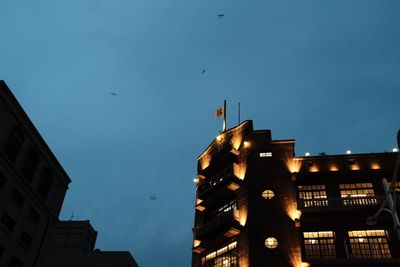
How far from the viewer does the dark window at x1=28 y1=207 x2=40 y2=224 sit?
46.4 m

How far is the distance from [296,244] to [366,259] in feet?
21.0

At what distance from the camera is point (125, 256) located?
74938mm

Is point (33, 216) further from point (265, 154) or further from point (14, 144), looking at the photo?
point (265, 154)

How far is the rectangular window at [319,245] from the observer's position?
36750mm

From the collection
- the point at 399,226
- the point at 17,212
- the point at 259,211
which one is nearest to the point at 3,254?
the point at 17,212

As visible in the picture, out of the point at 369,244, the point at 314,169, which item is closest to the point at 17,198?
the point at 314,169

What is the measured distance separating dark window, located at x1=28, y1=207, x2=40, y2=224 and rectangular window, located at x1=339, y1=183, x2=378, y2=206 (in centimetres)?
3704

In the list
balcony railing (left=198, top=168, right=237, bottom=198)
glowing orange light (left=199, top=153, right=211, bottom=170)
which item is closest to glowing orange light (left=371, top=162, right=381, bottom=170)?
balcony railing (left=198, top=168, right=237, bottom=198)

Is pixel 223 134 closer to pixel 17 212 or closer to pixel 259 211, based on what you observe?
pixel 259 211

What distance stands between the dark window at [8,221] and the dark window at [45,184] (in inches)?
268

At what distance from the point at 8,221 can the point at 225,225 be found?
959 inches

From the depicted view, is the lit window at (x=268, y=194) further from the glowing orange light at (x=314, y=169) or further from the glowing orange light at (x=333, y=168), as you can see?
the glowing orange light at (x=333, y=168)

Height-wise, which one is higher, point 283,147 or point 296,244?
point 283,147

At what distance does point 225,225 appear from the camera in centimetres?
4138
